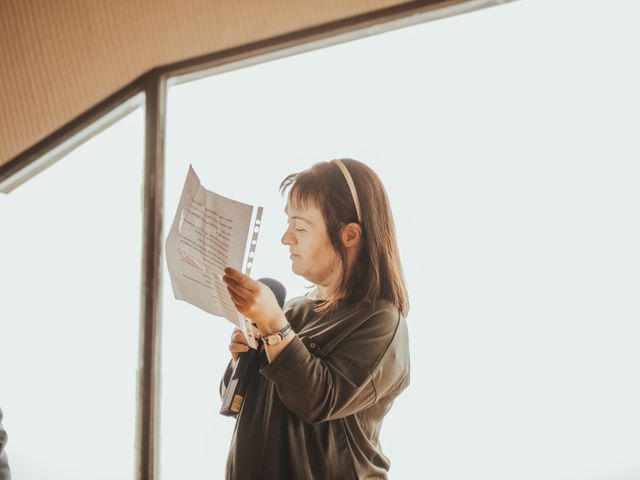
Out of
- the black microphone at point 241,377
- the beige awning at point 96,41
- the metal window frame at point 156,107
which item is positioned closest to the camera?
the black microphone at point 241,377

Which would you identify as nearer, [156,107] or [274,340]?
[274,340]

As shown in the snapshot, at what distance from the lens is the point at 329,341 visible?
4.87ft

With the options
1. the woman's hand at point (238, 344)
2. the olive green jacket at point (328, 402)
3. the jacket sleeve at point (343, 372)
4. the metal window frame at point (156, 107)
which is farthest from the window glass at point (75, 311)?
the jacket sleeve at point (343, 372)

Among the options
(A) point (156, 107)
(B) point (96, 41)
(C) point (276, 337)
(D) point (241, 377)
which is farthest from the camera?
(B) point (96, 41)

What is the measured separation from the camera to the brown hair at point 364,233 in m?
1.57

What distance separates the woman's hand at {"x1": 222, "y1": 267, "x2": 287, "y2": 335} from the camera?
140 cm

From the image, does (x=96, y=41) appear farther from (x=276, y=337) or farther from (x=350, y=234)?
(x=276, y=337)

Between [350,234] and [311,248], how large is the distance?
102 mm

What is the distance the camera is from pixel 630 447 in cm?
150

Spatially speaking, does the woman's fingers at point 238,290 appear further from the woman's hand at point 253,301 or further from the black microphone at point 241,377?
the black microphone at point 241,377

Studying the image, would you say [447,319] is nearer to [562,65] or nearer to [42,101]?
[562,65]

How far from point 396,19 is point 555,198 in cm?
62

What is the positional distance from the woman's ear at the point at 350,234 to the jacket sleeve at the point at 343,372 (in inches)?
6.8

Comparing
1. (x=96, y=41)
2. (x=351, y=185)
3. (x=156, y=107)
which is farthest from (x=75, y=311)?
(x=351, y=185)
